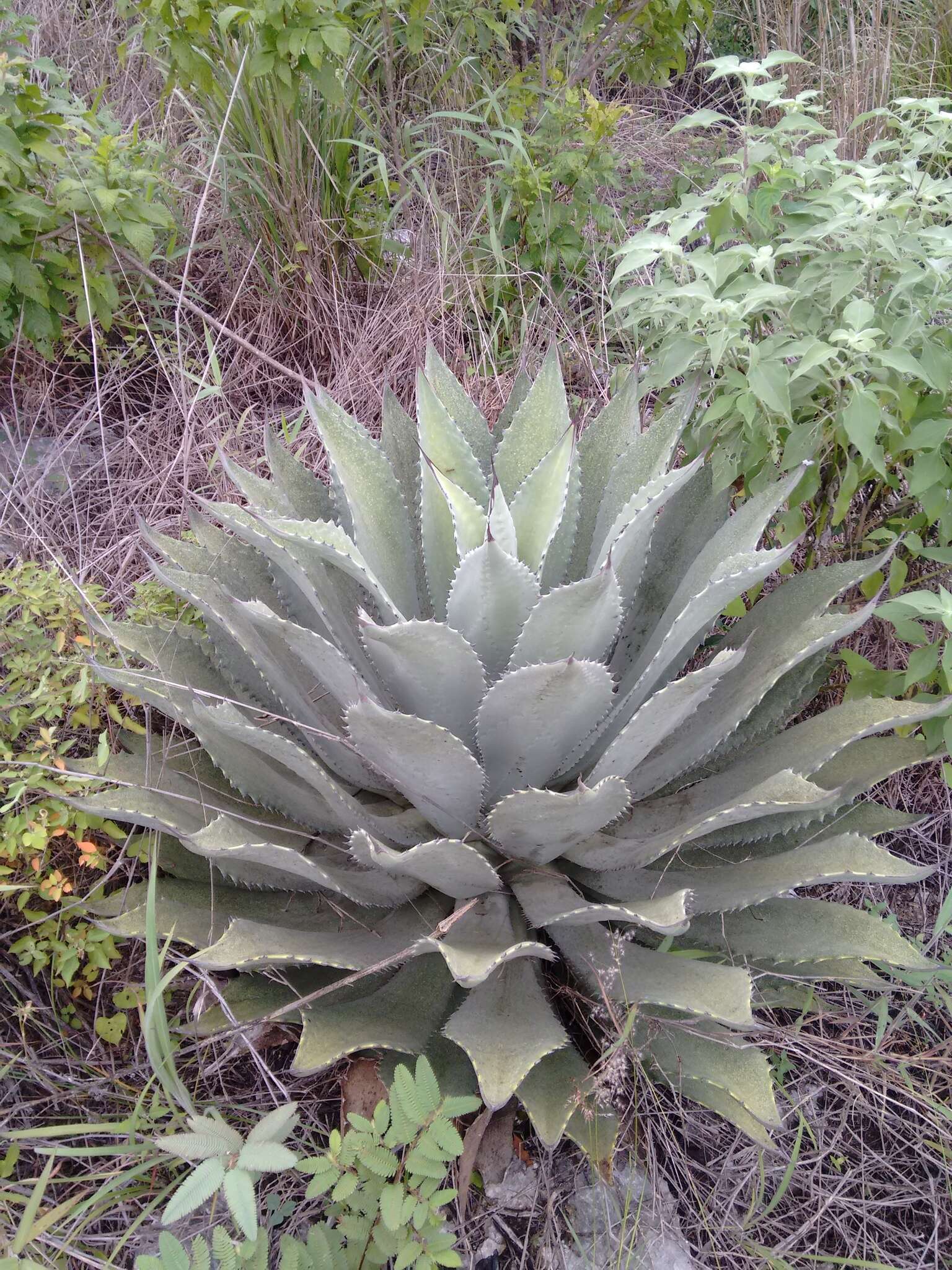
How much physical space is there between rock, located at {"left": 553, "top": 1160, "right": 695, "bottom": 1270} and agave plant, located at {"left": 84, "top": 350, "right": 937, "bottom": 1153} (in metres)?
0.19

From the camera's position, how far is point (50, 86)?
A: 3.66 m

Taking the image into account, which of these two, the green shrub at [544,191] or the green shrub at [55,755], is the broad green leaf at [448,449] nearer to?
the green shrub at [55,755]

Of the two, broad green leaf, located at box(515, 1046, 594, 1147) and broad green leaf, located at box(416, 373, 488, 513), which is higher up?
broad green leaf, located at box(416, 373, 488, 513)

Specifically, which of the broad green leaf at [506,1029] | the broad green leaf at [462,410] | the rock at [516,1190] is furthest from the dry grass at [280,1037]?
the broad green leaf at [462,410]

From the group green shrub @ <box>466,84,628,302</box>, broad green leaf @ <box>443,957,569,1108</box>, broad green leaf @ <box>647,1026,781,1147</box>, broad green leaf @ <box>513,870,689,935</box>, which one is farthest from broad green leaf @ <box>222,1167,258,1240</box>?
green shrub @ <box>466,84,628,302</box>

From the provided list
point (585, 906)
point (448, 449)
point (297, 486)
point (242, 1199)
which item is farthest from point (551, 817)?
point (297, 486)

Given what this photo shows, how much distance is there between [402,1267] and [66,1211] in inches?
21.6

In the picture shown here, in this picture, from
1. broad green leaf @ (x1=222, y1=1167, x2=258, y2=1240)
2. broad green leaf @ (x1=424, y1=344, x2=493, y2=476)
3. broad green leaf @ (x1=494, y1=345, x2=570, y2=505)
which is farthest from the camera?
broad green leaf @ (x1=424, y1=344, x2=493, y2=476)

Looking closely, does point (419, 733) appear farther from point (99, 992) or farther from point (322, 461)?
point (322, 461)

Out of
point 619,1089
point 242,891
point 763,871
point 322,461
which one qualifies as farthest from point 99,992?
point 322,461

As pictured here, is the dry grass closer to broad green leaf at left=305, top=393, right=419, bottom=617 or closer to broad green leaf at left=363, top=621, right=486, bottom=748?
broad green leaf at left=363, top=621, right=486, bottom=748

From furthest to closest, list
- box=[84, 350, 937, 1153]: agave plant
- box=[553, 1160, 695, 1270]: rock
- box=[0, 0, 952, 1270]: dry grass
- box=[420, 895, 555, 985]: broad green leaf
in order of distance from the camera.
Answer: box=[0, 0, 952, 1270]: dry grass → box=[553, 1160, 695, 1270]: rock → box=[84, 350, 937, 1153]: agave plant → box=[420, 895, 555, 985]: broad green leaf

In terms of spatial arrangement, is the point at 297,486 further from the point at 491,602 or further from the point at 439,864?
the point at 439,864

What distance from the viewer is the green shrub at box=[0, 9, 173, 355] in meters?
2.31
